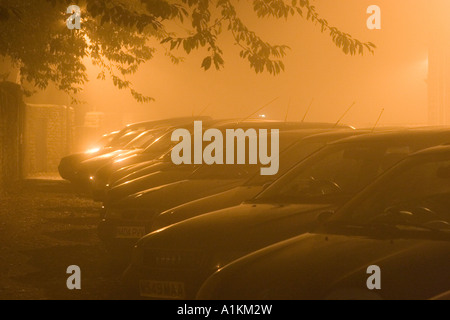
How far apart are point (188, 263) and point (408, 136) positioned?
210 cm

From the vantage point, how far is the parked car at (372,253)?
4902 mm

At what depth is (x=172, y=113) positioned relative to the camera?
41688 millimetres

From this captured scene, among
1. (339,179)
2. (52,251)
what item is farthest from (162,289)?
(52,251)

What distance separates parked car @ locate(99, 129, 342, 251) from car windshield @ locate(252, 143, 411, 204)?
1736 millimetres

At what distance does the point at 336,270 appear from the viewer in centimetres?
510

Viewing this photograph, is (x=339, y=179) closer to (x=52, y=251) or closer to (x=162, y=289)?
(x=162, y=289)

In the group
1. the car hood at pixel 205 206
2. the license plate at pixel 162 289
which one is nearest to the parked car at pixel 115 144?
the car hood at pixel 205 206

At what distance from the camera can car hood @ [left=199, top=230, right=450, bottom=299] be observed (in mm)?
4852

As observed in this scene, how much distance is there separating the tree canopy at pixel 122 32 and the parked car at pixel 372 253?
595 centimetres

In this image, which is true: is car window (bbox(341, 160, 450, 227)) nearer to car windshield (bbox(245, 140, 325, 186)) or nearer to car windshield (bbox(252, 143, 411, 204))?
car windshield (bbox(252, 143, 411, 204))

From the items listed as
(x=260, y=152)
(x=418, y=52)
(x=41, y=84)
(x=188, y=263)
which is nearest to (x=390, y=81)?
(x=418, y=52)

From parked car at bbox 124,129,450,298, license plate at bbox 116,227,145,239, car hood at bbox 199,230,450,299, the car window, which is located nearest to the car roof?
parked car at bbox 124,129,450,298

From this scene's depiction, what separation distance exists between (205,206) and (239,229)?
1579 millimetres
